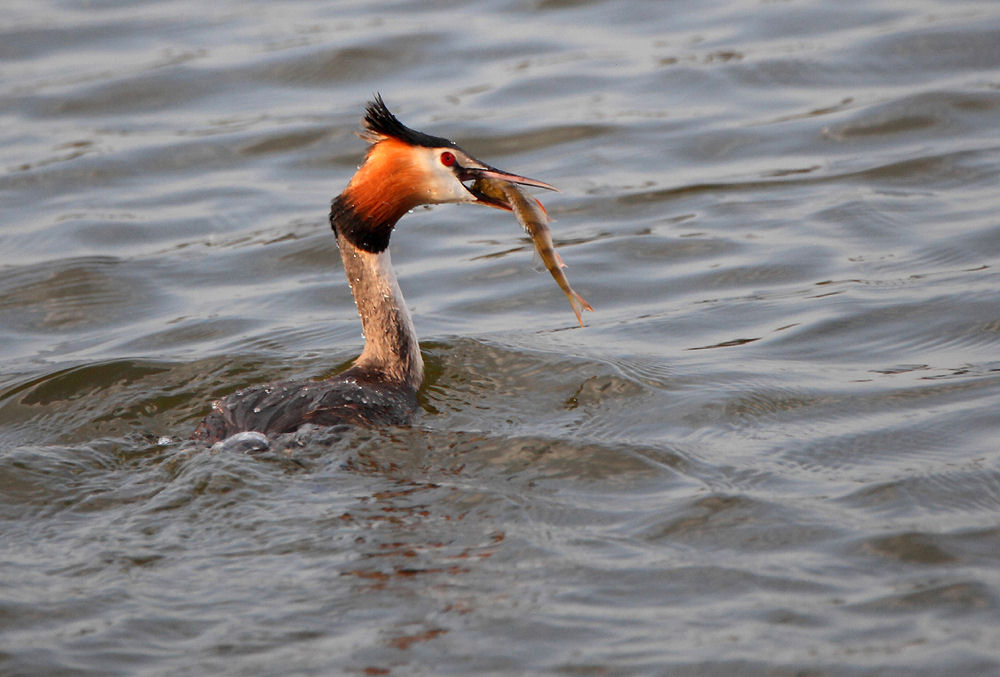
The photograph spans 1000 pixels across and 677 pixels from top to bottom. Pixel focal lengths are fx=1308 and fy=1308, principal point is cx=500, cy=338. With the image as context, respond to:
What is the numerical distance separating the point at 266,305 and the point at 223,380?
4.87 ft

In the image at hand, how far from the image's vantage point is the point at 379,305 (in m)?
6.65

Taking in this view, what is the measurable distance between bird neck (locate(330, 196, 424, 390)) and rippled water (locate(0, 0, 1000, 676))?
285mm

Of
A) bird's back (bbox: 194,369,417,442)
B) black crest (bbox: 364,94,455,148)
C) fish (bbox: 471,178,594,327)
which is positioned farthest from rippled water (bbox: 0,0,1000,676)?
black crest (bbox: 364,94,455,148)

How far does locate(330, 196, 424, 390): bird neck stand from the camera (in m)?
6.62

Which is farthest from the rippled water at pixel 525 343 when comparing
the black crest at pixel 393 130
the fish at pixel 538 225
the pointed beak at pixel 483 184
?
the black crest at pixel 393 130

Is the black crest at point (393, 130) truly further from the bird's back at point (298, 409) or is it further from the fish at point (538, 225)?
the bird's back at point (298, 409)

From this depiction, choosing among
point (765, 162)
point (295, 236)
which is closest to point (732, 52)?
point (765, 162)

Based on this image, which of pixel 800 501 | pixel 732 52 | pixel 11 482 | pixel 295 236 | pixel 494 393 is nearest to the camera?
pixel 800 501

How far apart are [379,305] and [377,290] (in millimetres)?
77

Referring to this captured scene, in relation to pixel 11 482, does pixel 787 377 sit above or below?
below

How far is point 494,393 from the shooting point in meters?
6.62

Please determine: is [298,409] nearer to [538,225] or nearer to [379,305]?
[379,305]

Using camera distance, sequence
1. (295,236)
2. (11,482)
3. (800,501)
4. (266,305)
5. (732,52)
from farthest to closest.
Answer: (732,52)
(295,236)
(266,305)
(11,482)
(800,501)

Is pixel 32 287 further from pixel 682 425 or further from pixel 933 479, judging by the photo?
pixel 933 479
